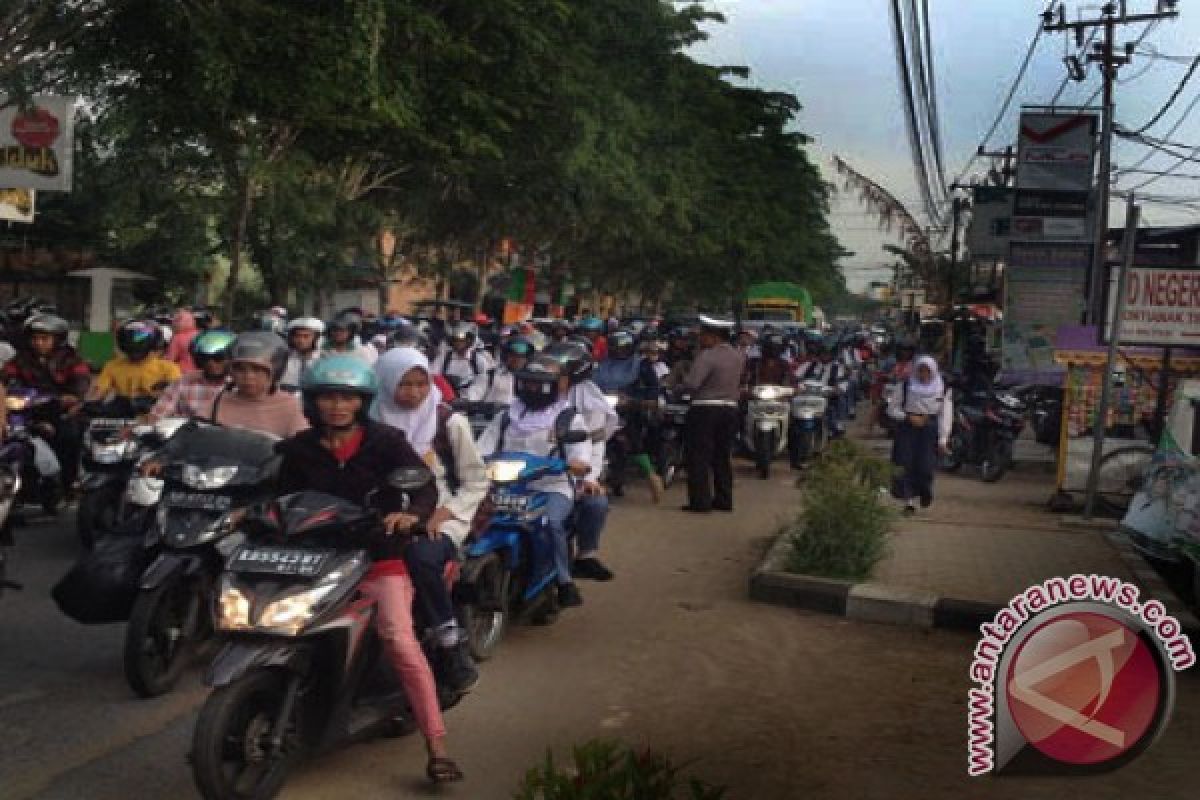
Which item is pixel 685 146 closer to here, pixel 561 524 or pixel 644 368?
pixel 644 368

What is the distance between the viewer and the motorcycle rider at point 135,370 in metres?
8.83

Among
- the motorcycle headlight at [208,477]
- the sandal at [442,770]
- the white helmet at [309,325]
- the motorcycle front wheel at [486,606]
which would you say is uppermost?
the white helmet at [309,325]

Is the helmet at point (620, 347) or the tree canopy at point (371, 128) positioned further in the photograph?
the tree canopy at point (371, 128)

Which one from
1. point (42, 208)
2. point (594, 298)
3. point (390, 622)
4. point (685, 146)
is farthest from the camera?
point (594, 298)

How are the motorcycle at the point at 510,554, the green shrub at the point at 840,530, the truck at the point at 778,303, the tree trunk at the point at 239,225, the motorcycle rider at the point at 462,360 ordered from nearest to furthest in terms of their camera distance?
the motorcycle at the point at 510,554
the green shrub at the point at 840,530
the motorcycle rider at the point at 462,360
the tree trunk at the point at 239,225
the truck at the point at 778,303

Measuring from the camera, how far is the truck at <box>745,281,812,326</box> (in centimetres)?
4649

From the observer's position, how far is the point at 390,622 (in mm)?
4492

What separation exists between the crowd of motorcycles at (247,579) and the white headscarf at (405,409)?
0.54 metres

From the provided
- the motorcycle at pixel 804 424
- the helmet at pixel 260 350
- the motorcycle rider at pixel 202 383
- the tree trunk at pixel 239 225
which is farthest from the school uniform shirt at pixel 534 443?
the tree trunk at pixel 239 225

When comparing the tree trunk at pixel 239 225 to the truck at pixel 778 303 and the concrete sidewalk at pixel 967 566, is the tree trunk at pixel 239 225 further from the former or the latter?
the truck at pixel 778 303

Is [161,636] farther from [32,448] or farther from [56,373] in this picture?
[56,373]

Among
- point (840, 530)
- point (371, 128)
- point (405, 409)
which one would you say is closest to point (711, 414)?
point (840, 530)

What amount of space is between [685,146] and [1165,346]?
2704cm

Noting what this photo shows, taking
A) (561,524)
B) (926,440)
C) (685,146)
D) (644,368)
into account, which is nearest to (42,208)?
(685,146)
